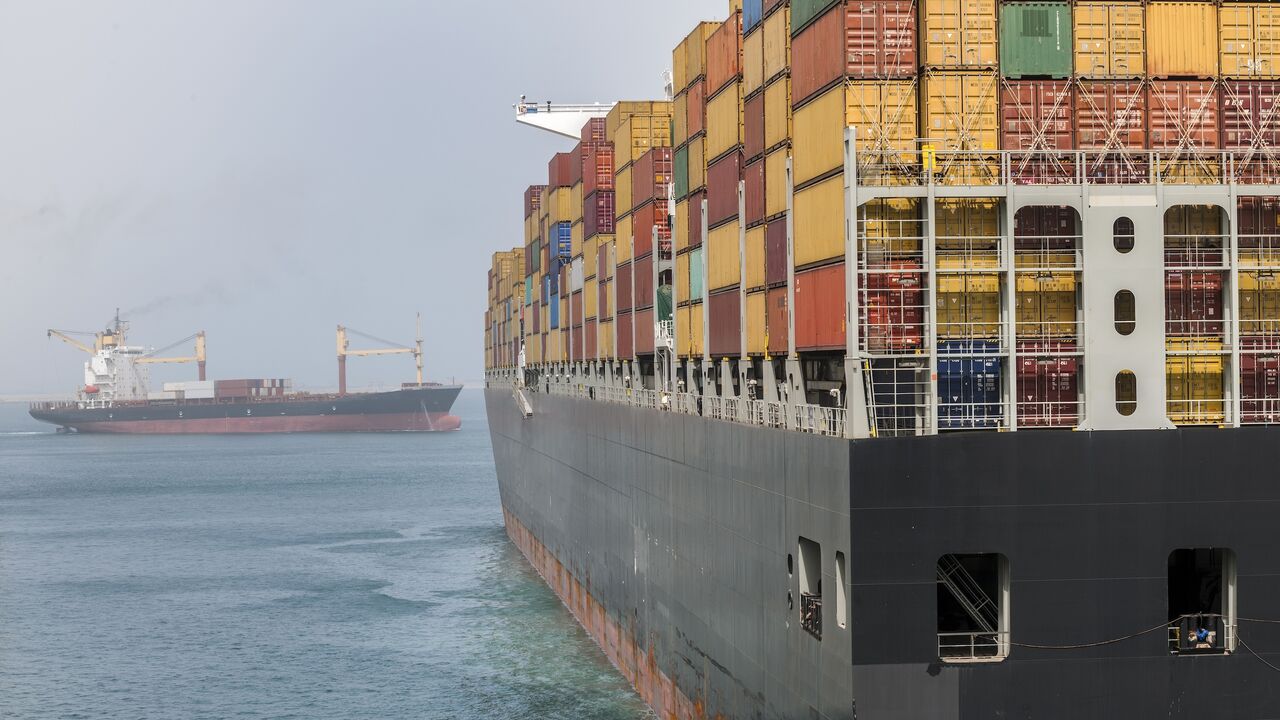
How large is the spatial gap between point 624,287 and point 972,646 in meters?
24.8

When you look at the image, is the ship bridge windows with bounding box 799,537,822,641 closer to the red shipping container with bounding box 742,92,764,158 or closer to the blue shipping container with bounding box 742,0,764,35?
the red shipping container with bounding box 742,92,764,158

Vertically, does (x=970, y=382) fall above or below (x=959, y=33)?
below

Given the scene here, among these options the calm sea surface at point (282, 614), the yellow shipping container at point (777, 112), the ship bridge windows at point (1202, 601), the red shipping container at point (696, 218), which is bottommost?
the calm sea surface at point (282, 614)

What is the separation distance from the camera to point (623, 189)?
4316cm

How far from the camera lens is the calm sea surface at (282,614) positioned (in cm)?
3900

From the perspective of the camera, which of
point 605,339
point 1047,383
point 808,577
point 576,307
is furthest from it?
point 576,307

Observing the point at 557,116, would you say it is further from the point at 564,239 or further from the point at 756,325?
the point at 756,325

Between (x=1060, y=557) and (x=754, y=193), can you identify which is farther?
(x=754, y=193)

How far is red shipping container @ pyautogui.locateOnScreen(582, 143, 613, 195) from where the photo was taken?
48.4 m

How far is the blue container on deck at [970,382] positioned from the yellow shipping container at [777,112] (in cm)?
583

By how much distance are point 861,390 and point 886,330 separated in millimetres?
1349

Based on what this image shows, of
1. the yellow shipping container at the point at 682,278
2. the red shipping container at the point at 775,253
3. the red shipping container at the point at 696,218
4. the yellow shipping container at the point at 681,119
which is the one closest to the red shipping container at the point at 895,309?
the red shipping container at the point at 775,253

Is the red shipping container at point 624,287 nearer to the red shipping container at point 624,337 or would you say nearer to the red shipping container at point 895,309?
the red shipping container at point 624,337

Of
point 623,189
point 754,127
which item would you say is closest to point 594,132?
point 623,189
